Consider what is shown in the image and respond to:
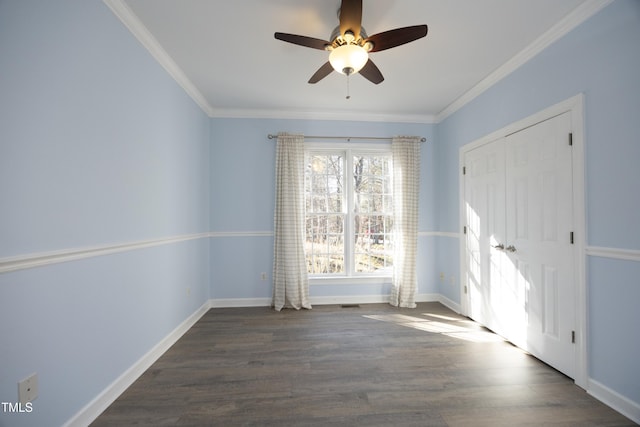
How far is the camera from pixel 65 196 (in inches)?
59.7

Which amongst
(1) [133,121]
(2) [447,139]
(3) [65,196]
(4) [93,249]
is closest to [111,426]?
(4) [93,249]

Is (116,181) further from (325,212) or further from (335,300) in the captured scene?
(335,300)

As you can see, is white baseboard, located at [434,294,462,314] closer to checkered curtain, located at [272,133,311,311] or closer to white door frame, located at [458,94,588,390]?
white door frame, located at [458,94,588,390]

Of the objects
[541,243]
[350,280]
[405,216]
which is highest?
[405,216]

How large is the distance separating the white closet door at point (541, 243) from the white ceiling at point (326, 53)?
2.51ft

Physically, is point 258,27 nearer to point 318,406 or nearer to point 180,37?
→ point 180,37

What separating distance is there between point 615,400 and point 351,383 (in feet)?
5.50

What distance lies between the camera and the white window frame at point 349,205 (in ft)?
13.2

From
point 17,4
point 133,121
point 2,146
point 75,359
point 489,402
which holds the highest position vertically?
point 17,4

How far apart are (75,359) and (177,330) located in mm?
1346

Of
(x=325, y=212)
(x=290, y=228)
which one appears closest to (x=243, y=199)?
(x=290, y=228)

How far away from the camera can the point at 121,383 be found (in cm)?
196

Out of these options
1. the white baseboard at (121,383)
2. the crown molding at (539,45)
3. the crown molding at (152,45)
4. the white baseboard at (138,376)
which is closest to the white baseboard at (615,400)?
the white baseboard at (138,376)

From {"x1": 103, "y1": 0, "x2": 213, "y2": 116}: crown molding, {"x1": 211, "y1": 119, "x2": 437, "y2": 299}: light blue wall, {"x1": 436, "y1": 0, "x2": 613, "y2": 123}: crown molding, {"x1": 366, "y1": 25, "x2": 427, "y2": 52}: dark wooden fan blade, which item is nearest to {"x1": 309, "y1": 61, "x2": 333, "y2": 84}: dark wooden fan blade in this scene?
{"x1": 366, "y1": 25, "x2": 427, "y2": 52}: dark wooden fan blade
